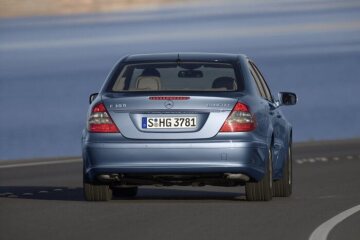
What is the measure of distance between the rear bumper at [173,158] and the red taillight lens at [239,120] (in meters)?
0.15

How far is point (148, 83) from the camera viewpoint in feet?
67.7

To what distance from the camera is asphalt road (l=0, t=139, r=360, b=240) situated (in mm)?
17062

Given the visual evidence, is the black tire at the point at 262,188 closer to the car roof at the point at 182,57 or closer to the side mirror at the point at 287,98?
the car roof at the point at 182,57

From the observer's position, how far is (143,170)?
65.7ft

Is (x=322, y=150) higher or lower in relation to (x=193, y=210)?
lower

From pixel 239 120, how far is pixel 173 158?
79 cm

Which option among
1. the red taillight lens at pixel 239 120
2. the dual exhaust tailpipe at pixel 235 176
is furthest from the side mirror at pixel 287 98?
the dual exhaust tailpipe at pixel 235 176

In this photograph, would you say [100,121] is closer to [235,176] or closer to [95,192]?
[95,192]

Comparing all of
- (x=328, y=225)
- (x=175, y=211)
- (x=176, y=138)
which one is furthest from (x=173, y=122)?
(x=328, y=225)

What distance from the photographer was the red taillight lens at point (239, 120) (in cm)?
2011

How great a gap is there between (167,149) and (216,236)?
3.38m

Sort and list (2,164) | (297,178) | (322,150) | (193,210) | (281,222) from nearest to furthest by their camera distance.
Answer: (281,222), (193,210), (297,178), (2,164), (322,150)

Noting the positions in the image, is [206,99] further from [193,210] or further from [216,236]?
[216,236]

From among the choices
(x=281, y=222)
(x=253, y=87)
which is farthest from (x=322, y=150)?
(x=281, y=222)
